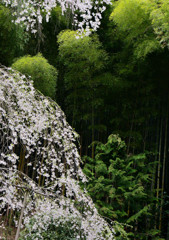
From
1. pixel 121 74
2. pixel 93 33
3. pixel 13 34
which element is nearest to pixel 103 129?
pixel 121 74

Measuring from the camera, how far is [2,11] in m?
4.37

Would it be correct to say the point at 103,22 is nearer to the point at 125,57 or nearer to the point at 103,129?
the point at 125,57

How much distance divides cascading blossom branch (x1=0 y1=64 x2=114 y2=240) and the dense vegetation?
1.17 m

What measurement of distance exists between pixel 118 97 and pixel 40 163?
2929mm

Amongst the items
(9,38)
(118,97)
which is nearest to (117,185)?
(118,97)

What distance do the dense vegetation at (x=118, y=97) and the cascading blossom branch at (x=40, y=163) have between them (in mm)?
1168

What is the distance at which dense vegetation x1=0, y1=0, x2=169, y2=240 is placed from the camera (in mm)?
4262

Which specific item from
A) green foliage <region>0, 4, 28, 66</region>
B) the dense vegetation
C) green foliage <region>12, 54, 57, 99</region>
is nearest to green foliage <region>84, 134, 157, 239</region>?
the dense vegetation

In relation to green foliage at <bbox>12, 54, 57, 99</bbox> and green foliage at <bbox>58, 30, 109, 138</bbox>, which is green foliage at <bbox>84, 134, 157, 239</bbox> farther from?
green foliage at <bbox>12, 54, 57, 99</bbox>

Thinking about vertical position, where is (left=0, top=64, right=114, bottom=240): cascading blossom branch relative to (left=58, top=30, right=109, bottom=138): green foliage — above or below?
below

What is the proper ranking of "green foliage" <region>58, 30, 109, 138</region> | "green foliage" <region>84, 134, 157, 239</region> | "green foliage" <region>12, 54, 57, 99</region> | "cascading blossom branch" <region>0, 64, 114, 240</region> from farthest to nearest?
"green foliage" <region>58, 30, 109, 138</region>
"green foliage" <region>12, 54, 57, 99</region>
"green foliage" <region>84, 134, 157, 239</region>
"cascading blossom branch" <region>0, 64, 114, 240</region>

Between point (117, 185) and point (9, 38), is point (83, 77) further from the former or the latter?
point (117, 185)

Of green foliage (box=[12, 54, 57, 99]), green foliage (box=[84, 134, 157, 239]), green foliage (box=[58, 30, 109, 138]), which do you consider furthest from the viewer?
green foliage (box=[58, 30, 109, 138])

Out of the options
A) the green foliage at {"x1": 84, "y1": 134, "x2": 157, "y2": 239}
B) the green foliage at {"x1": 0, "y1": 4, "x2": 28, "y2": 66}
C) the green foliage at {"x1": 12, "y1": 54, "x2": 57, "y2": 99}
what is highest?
the green foliage at {"x1": 0, "y1": 4, "x2": 28, "y2": 66}
